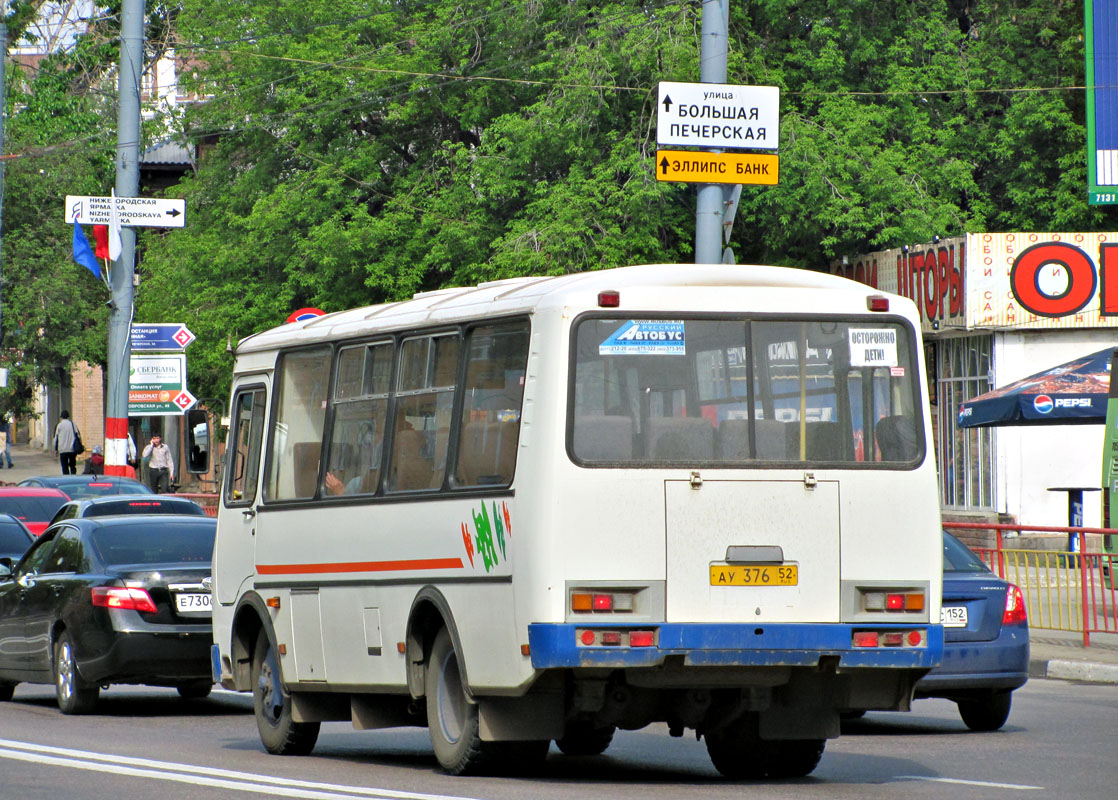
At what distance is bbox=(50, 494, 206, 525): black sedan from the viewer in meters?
18.2

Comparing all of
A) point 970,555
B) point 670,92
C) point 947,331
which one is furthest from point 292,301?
point 970,555

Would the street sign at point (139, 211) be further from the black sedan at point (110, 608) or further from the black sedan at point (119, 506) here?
the black sedan at point (110, 608)

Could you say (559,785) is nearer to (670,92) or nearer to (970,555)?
(970,555)

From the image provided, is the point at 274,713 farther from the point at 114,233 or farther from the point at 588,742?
the point at 114,233

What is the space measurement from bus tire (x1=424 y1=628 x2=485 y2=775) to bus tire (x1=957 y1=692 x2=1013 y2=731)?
4248 millimetres

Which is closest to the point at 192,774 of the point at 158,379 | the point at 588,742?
the point at 588,742

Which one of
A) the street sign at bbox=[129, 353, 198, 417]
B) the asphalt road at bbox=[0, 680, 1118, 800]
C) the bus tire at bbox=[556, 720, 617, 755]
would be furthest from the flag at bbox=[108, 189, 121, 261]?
the bus tire at bbox=[556, 720, 617, 755]

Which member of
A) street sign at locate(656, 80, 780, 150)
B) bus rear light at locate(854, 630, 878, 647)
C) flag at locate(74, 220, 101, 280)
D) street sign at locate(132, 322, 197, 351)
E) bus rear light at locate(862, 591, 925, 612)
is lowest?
bus rear light at locate(854, 630, 878, 647)

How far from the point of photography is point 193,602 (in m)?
14.2

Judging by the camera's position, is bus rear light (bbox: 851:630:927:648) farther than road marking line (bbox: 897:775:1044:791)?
No

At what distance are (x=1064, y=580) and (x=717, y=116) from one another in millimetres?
5010

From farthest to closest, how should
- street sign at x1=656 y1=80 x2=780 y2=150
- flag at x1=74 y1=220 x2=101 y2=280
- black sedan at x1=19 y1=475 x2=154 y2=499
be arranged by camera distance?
flag at x1=74 y1=220 x2=101 y2=280, black sedan at x1=19 y1=475 x2=154 y2=499, street sign at x1=656 y1=80 x2=780 y2=150

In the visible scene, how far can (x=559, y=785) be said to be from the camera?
32.6 ft

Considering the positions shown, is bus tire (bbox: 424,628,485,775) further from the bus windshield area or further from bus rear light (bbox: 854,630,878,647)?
bus rear light (bbox: 854,630,878,647)
